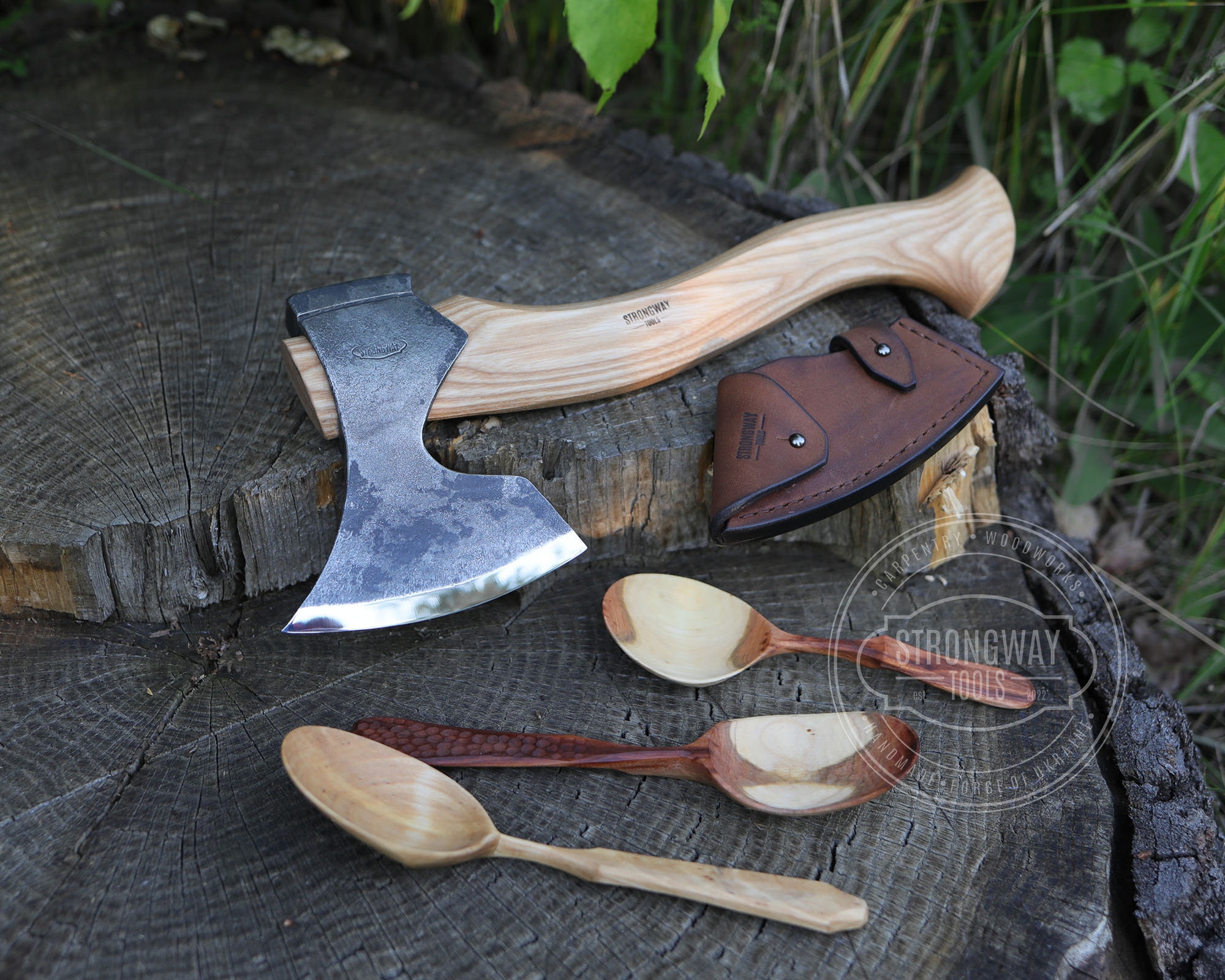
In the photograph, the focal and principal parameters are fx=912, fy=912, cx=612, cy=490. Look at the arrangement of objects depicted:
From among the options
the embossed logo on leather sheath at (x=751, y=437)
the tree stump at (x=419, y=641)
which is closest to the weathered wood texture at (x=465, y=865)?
the tree stump at (x=419, y=641)

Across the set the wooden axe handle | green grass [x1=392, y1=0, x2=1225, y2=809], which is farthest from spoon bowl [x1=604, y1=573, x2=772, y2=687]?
green grass [x1=392, y1=0, x2=1225, y2=809]

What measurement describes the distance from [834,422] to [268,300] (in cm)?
119

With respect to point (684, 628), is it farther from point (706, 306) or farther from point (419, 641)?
point (706, 306)

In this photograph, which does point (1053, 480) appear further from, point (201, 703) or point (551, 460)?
point (201, 703)

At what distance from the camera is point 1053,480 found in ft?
8.74

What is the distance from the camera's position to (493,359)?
164cm

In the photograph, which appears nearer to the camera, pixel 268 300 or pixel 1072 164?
pixel 268 300

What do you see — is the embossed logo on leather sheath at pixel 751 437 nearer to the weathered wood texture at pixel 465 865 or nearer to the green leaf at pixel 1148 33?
the weathered wood texture at pixel 465 865

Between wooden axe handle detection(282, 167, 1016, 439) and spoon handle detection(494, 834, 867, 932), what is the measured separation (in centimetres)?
77

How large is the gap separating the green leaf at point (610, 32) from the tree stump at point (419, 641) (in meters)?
0.52

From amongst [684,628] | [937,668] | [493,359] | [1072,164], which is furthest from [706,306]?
[1072,164]

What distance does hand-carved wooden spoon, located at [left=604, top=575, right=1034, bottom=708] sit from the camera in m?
1.51

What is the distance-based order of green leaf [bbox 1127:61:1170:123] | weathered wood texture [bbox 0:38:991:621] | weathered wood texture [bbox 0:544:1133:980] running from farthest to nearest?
green leaf [bbox 1127:61:1170:123], weathered wood texture [bbox 0:38:991:621], weathered wood texture [bbox 0:544:1133:980]

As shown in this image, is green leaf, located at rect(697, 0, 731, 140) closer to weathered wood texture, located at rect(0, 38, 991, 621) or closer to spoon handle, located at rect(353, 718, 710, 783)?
weathered wood texture, located at rect(0, 38, 991, 621)
